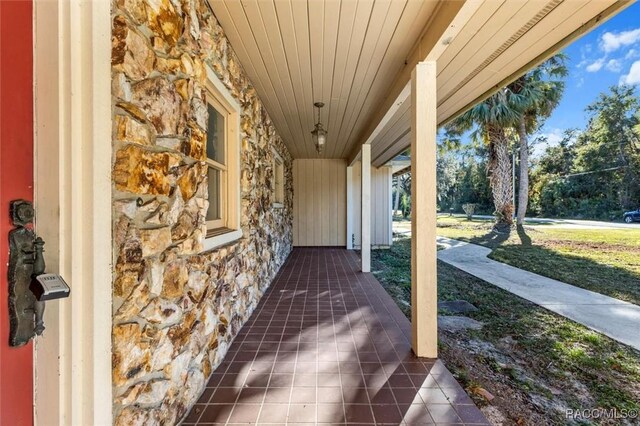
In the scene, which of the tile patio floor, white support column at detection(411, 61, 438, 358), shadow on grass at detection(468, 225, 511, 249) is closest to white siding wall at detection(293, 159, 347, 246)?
the tile patio floor

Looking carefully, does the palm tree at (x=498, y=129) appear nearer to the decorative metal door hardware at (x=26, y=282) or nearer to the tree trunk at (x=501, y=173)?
the tree trunk at (x=501, y=173)

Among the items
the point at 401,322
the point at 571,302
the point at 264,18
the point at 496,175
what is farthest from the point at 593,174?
the point at 264,18

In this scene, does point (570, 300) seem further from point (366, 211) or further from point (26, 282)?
point (26, 282)

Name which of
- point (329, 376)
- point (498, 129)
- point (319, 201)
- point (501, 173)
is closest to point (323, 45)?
point (329, 376)

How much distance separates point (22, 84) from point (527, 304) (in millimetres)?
5060

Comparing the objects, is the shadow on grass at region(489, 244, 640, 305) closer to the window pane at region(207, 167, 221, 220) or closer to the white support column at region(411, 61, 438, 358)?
the white support column at region(411, 61, 438, 358)

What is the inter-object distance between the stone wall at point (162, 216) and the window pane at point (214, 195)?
367mm

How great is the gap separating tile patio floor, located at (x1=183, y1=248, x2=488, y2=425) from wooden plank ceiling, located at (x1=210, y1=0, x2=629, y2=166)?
2.39 m

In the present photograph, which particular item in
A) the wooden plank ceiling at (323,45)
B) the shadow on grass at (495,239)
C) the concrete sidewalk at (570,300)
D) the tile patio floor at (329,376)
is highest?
the wooden plank ceiling at (323,45)

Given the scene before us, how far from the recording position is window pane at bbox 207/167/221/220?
7.54 feet

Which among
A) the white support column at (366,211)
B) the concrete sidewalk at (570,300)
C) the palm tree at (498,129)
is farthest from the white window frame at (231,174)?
the palm tree at (498,129)

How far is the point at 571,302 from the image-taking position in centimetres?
392

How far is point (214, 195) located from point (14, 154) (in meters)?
1.58

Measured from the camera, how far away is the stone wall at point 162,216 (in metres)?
1.12
